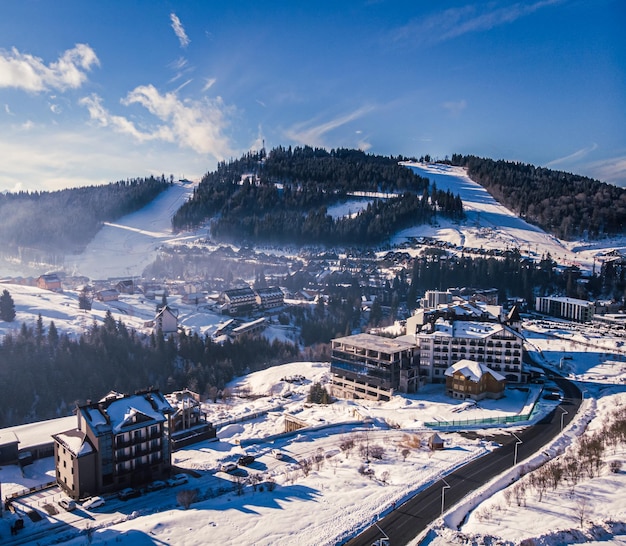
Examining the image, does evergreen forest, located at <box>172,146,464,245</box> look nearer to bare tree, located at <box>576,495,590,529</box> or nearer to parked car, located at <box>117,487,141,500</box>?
→ parked car, located at <box>117,487,141,500</box>

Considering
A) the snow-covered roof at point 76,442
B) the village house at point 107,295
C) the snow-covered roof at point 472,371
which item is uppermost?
the village house at point 107,295

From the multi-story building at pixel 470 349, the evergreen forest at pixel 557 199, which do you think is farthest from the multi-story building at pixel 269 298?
the evergreen forest at pixel 557 199

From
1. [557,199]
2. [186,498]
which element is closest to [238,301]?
[186,498]

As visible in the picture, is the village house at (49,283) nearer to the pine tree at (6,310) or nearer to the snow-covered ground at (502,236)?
the pine tree at (6,310)

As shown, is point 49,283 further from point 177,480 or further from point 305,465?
point 305,465

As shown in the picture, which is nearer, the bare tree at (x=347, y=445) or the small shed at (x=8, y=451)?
the bare tree at (x=347, y=445)

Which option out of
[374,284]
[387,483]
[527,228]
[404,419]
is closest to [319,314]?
[374,284]

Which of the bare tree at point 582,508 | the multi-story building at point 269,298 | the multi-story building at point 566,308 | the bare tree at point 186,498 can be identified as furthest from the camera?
the multi-story building at point 269,298
